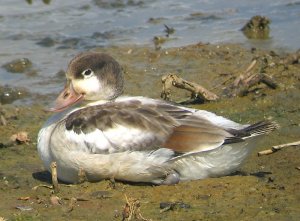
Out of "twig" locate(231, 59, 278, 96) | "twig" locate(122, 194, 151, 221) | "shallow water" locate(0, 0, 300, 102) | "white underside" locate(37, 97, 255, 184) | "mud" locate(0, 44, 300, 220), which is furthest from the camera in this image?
"shallow water" locate(0, 0, 300, 102)

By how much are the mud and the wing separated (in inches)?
12.9

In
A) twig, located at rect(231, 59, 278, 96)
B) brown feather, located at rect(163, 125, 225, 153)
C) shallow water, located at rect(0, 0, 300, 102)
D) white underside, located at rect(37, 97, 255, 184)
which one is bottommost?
shallow water, located at rect(0, 0, 300, 102)

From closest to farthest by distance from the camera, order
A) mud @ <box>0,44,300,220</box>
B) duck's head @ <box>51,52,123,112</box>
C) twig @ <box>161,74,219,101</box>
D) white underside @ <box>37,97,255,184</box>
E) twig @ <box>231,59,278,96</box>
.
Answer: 1. mud @ <box>0,44,300,220</box>
2. white underside @ <box>37,97,255,184</box>
3. duck's head @ <box>51,52,123,112</box>
4. twig @ <box>161,74,219,101</box>
5. twig @ <box>231,59,278,96</box>

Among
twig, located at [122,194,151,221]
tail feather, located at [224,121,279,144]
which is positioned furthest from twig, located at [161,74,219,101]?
twig, located at [122,194,151,221]

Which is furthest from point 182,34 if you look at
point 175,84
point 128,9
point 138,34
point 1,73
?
point 175,84

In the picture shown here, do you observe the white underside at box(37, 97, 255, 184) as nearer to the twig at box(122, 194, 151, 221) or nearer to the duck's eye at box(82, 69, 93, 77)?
the duck's eye at box(82, 69, 93, 77)

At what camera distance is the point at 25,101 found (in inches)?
443

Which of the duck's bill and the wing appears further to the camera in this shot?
the duck's bill

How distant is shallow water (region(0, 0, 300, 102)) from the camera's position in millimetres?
12969

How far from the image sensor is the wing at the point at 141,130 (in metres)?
7.77

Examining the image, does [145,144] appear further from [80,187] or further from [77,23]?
[77,23]

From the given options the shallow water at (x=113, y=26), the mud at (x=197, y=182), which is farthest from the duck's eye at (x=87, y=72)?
the shallow water at (x=113, y=26)

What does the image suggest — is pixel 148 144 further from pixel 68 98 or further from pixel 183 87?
pixel 183 87

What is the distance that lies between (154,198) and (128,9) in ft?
25.0
